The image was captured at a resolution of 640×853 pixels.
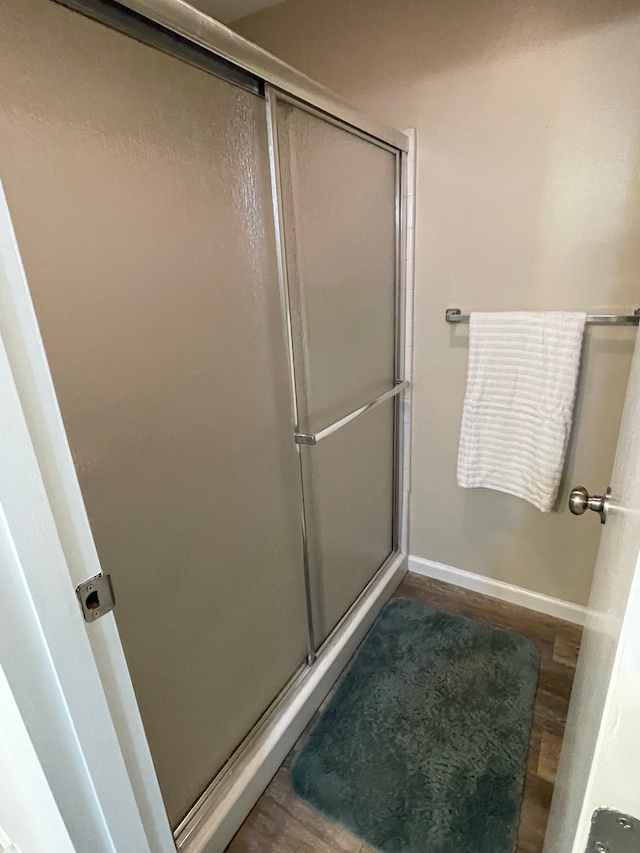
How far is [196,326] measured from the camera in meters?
0.91

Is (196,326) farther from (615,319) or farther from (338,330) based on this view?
(615,319)

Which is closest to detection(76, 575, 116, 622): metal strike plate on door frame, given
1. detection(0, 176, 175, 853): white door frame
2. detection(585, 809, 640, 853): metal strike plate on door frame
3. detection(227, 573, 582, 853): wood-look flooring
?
detection(0, 176, 175, 853): white door frame

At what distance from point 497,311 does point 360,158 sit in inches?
27.2

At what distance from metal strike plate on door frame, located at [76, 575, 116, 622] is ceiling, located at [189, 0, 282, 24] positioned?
1.98 metres

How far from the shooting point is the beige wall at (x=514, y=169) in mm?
1322

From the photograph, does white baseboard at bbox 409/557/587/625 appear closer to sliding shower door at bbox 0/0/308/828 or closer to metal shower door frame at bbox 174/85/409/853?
metal shower door frame at bbox 174/85/409/853

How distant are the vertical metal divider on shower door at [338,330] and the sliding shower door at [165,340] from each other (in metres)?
0.09

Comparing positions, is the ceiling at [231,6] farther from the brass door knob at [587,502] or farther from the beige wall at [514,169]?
the brass door knob at [587,502]

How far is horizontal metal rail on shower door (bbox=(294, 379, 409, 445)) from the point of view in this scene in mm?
1247

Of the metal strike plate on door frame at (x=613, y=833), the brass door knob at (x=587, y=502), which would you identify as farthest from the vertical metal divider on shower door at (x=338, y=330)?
the metal strike plate on door frame at (x=613, y=833)

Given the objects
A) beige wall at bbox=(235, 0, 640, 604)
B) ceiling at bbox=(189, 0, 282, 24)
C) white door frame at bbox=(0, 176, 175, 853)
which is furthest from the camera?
ceiling at bbox=(189, 0, 282, 24)

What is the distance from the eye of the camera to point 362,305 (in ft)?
4.99

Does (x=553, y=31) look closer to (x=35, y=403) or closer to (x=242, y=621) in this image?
(x=35, y=403)

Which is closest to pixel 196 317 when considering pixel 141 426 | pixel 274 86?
pixel 141 426
